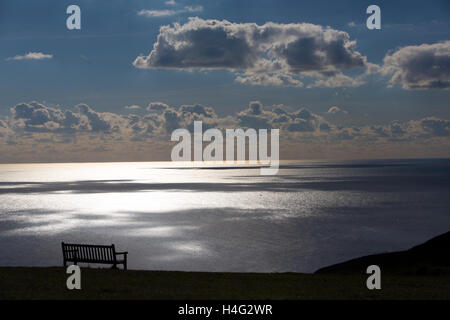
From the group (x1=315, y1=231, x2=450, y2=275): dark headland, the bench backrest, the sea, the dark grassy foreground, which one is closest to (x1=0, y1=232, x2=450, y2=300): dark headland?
the dark grassy foreground

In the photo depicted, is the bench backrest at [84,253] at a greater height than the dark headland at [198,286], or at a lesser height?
lesser

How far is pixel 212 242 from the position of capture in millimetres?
53406

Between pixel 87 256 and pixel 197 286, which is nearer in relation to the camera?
pixel 197 286

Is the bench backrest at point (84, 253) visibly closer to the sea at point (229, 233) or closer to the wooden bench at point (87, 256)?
the wooden bench at point (87, 256)

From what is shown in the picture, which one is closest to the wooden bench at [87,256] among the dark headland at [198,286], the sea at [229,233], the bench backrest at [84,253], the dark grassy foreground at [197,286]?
the bench backrest at [84,253]

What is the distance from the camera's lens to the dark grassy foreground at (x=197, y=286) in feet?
45.7

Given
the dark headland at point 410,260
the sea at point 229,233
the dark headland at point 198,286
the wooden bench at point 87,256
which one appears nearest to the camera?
Answer: the dark headland at point 198,286

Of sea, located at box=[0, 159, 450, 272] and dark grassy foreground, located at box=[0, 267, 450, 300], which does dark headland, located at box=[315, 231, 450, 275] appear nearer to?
dark grassy foreground, located at box=[0, 267, 450, 300]

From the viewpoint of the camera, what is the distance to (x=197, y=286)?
1603cm

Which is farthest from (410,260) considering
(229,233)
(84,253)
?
(229,233)

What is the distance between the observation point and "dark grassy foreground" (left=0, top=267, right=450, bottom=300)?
13922mm

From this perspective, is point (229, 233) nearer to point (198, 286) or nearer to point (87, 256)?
point (87, 256)

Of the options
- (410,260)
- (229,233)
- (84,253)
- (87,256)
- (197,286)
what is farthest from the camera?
(229,233)

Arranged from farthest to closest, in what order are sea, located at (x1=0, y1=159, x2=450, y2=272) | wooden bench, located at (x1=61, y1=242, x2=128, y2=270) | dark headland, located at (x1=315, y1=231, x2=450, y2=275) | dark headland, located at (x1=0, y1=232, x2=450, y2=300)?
sea, located at (x1=0, y1=159, x2=450, y2=272)
dark headland, located at (x1=315, y1=231, x2=450, y2=275)
wooden bench, located at (x1=61, y1=242, x2=128, y2=270)
dark headland, located at (x1=0, y1=232, x2=450, y2=300)
